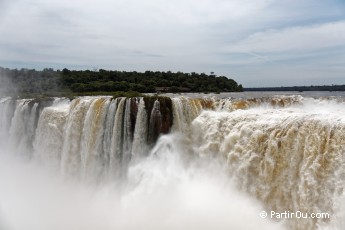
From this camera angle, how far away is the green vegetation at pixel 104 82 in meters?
35.7

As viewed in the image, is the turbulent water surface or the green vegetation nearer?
the turbulent water surface

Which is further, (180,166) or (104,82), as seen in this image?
(104,82)

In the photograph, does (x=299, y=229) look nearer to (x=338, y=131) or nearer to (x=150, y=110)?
(x=338, y=131)

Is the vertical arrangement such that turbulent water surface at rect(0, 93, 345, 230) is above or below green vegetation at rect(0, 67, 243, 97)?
below

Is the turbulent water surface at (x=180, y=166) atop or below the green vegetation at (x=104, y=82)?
below

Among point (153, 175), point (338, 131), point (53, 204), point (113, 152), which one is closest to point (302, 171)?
point (338, 131)

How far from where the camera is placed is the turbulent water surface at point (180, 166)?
907 centimetres

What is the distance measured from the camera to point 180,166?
514 inches

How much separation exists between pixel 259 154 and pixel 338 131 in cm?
235

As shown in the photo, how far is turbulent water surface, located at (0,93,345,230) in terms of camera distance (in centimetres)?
907

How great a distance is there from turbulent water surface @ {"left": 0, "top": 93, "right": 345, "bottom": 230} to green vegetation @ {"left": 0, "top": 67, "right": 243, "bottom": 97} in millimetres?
16419

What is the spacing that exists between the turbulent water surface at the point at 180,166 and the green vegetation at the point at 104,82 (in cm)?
1642

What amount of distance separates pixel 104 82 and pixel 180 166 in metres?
27.1

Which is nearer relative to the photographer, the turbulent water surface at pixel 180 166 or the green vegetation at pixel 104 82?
the turbulent water surface at pixel 180 166
